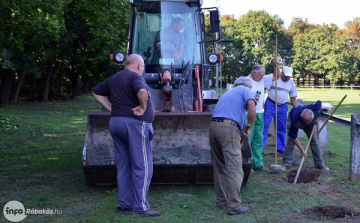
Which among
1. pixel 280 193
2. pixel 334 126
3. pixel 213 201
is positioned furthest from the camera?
pixel 334 126

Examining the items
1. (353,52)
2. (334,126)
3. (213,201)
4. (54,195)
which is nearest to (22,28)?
(54,195)

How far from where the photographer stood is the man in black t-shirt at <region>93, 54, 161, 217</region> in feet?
22.4

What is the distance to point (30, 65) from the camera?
29.7 meters

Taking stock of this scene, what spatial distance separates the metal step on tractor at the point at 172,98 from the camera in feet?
26.5

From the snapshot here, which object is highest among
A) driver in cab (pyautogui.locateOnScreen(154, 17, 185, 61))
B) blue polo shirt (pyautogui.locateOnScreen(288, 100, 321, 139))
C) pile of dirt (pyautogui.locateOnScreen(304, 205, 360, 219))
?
driver in cab (pyautogui.locateOnScreen(154, 17, 185, 61))

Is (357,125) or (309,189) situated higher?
(357,125)

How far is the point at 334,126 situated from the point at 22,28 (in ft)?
37.1

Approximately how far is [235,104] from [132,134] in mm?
1419

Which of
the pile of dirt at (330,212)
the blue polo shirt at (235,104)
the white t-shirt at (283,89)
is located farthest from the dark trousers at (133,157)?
the white t-shirt at (283,89)

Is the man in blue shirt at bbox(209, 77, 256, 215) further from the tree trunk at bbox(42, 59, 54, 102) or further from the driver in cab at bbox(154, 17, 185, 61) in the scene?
the tree trunk at bbox(42, 59, 54, 102)

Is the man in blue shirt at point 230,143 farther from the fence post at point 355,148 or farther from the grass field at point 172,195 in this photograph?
the fence post at point 355,148

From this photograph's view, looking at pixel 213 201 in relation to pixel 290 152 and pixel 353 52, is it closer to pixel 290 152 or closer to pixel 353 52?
pixel 290 152

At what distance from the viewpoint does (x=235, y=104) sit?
7.21 metres

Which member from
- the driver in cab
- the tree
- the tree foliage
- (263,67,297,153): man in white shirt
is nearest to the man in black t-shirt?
the driver in cab
